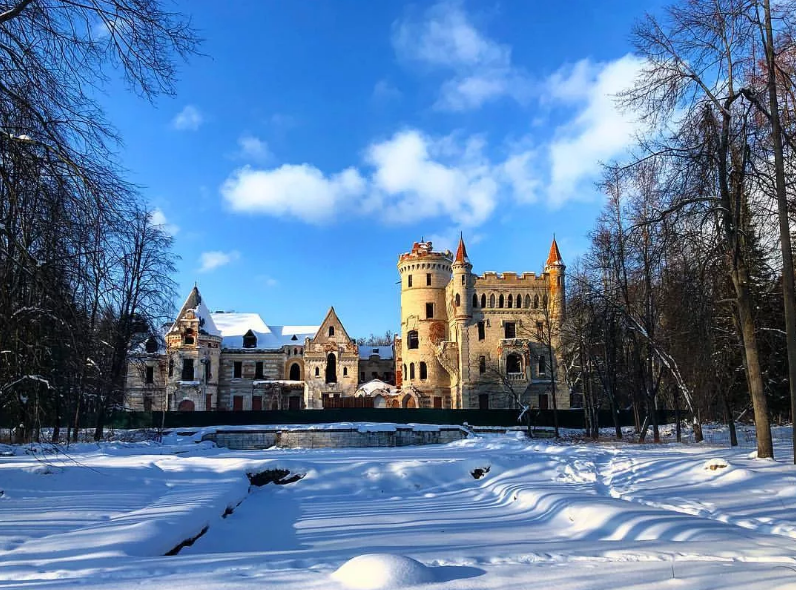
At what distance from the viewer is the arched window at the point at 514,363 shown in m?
51.4

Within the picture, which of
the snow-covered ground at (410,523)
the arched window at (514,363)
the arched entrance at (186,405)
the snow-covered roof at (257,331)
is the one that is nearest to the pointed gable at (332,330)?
the snow-covered roof at (257,331)

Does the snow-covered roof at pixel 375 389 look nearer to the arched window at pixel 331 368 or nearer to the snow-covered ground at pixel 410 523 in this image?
the arched window at pixel 331 368

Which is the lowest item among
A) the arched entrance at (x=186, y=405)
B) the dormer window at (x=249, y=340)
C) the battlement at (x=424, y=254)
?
the arched entrance at (x=186, y=405)

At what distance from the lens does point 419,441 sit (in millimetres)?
36562

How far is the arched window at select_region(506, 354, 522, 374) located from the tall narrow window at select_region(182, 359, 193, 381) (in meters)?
27.8

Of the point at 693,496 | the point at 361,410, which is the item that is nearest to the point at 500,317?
the point at 361,410

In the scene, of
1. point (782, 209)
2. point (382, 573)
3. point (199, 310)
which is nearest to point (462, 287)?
point (199, 310)

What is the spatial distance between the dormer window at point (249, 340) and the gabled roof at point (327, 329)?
20.2 feet

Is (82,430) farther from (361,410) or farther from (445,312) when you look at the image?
(445,312)

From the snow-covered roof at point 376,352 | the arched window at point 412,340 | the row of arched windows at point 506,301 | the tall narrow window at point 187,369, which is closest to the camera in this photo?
the row of arched windows at point 506,301

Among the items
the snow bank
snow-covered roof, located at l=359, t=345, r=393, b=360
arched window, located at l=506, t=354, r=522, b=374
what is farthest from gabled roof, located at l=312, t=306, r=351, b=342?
the snow bank

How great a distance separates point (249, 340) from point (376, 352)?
42.1ft

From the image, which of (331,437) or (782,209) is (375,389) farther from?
(782,209)

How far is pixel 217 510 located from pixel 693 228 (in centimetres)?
1374
